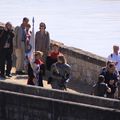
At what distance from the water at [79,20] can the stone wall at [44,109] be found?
12.0 m

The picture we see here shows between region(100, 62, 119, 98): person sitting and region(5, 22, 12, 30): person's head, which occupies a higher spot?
region(5, 22, 12, 30): person's head

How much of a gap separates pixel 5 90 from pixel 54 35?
1948 centimetres

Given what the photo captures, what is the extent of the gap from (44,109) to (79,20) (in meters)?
29.4

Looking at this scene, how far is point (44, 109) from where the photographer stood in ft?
55.3

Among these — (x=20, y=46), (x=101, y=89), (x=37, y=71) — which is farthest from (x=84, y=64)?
(x=101, y=89)

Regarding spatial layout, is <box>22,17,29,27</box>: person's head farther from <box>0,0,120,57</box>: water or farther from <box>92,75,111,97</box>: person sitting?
<box>0,0,120,57</box>: water

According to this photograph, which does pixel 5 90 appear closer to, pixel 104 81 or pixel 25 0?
pixel 104 81

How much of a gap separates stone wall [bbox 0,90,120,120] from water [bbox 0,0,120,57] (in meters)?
12.0

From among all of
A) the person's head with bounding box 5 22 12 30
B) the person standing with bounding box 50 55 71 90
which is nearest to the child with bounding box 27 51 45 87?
the person standing with bounding box 50 55 71 90

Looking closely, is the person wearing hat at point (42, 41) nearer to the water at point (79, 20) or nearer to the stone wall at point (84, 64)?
the stone wall at point (84, 64)

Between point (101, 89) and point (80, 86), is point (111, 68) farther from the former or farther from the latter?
point (80, 86)

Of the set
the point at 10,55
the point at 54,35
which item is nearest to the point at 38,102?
the point at 10,55

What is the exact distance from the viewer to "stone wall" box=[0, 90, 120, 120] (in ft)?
52.0

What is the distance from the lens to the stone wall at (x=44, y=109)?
15836 mm
